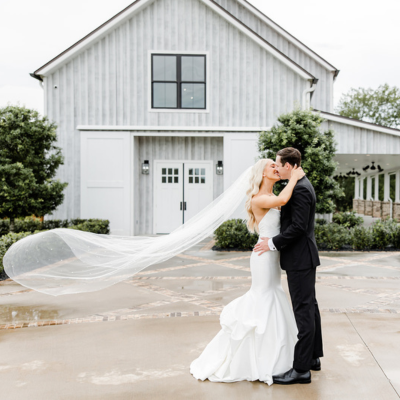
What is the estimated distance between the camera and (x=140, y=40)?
15.7 m

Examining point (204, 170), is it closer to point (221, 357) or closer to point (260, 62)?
point (260, 62)

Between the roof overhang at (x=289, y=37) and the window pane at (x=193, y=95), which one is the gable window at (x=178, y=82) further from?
the roof overhang at (x=289, y=37)

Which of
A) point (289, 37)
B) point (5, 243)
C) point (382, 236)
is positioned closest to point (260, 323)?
point (5, 243)

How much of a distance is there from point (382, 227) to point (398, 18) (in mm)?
31993

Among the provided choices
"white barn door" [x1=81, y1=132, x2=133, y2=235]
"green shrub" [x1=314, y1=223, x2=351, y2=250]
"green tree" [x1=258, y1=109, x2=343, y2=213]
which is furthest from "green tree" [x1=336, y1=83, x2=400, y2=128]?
"white barn door" [x1=81, y1=132, x2=133, y2=235]

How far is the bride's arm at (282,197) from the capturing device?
12.6 feet

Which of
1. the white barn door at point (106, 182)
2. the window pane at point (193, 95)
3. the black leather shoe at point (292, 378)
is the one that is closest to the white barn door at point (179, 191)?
the white barn door at point (106, 182)

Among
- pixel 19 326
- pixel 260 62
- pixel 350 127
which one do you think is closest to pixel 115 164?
pixel 260 62

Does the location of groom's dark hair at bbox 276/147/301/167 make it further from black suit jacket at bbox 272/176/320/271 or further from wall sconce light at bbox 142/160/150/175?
wall sconce light at bbox 142/160/150/175

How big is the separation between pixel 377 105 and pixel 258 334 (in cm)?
5324

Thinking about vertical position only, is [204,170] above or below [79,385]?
above

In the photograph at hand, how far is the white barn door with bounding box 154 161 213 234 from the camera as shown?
16.6m

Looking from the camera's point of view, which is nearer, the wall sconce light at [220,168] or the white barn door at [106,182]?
the white barn door at [106,182]

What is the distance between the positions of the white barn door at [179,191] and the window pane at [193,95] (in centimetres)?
220
